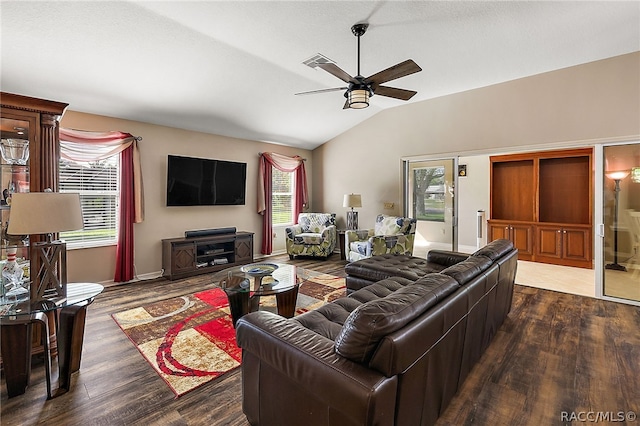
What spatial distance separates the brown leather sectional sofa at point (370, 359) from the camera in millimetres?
1179

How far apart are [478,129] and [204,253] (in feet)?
16.5

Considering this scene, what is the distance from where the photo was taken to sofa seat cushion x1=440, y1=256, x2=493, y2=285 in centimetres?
188

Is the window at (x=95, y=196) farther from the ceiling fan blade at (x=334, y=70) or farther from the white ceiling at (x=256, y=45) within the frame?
the ceiling fan blade at (x=334, y=70)

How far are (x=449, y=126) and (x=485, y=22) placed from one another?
2.25 meters

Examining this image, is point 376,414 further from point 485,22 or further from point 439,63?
point 439,63

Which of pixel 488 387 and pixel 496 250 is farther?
pixel 496 250

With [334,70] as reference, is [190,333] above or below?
below

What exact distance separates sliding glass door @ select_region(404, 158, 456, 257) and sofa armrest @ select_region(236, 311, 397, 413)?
4.59 m

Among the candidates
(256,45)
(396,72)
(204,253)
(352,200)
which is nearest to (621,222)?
(396,72)

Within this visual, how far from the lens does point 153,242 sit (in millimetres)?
4930

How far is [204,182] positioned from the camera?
539cm

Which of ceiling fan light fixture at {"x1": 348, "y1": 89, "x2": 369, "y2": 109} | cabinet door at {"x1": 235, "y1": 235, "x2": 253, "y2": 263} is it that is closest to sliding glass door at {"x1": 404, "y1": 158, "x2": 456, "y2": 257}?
ceiling fan light fixture at {"x1": 348, "y1": 89, "x2": 369, "y2": 109}

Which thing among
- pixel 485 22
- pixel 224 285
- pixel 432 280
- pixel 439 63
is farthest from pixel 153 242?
pixel 485 22

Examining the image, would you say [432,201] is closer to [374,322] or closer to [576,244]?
[576,244]
